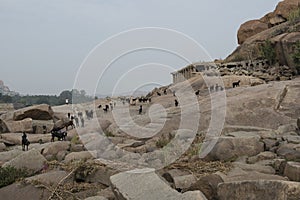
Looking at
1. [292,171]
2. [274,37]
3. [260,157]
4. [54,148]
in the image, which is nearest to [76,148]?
[54,148]

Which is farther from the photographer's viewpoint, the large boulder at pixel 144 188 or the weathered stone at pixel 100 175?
the weathered stone at pixel 100 175

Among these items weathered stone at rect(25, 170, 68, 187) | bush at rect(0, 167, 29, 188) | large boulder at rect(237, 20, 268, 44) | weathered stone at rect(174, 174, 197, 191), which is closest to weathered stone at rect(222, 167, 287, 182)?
weathered stone at rect(174, 174, 197, 191)

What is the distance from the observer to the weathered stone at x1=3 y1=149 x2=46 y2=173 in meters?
8.79

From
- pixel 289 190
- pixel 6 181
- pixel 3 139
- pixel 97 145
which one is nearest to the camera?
pixel 289 190

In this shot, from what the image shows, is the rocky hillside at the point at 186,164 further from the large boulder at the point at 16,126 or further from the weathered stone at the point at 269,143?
the large boulder at the point at 16,126

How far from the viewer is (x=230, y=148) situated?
8594 millimetres

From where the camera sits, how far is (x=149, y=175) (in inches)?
225

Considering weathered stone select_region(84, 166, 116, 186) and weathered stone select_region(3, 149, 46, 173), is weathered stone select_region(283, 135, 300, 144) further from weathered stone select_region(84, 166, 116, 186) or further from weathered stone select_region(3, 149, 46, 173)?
weathered stone select_region(3, 149, 46, 173)

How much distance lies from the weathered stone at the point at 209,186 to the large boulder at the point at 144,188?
58 centimetres

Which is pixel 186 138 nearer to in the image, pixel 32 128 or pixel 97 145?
pixel 97 145

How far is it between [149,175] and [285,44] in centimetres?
3729

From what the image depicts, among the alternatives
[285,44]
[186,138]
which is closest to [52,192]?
[186,138]

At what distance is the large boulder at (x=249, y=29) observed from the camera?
205ft

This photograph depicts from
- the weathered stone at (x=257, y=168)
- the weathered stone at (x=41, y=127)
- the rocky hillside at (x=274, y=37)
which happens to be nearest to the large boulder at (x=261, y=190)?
the weathered stone at (x=257, y=168)
